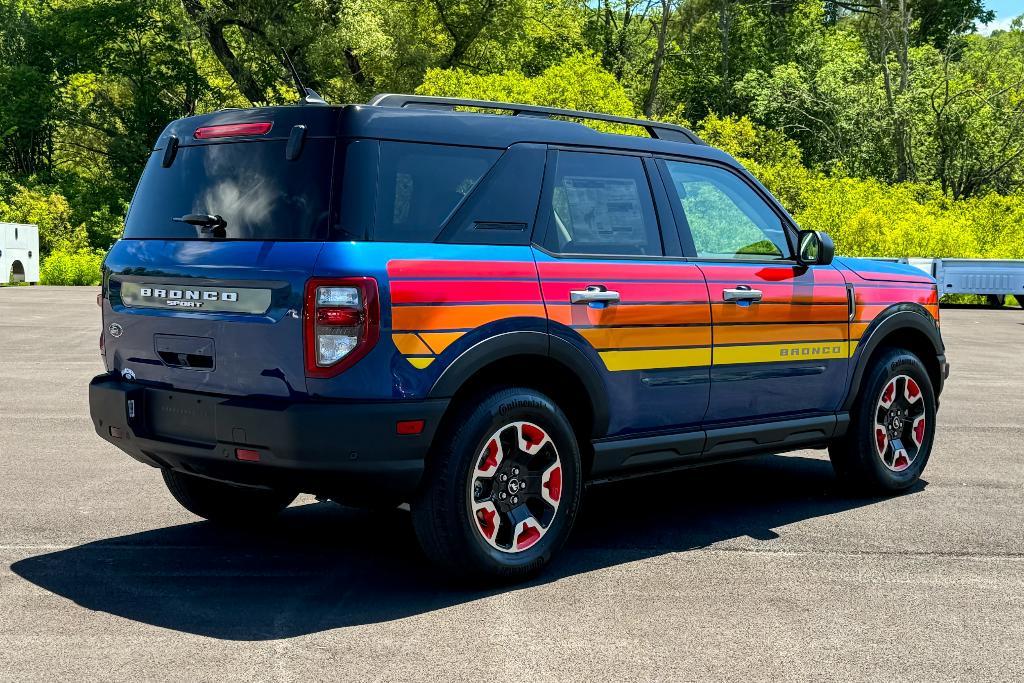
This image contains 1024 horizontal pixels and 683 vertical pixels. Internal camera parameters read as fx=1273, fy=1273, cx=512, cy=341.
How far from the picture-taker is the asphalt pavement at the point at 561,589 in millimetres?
4387

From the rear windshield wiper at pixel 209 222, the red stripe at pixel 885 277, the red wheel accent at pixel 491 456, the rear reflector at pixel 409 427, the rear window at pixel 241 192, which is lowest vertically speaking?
the red wheel accent at pixel 491 456

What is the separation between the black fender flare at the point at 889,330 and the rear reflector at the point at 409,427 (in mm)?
3088

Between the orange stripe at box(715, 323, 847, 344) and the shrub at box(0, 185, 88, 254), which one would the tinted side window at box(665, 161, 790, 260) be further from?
the shrub at box(0, 185, 88, 254)

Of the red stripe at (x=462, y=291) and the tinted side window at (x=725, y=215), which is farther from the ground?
the tinted side window at (x=725, y=215)

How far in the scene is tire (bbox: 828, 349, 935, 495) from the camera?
24.0 ft

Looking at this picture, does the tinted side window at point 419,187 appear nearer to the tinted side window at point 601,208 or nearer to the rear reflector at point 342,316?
the rear reflector at point 342,316

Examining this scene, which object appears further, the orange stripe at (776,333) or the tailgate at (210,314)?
the orange stripe at (776,333)

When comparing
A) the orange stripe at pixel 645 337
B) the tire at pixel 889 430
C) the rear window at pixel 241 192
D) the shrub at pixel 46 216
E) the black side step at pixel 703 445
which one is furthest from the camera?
the shrub at pixel 46 216

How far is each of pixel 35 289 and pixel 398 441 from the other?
104 feet

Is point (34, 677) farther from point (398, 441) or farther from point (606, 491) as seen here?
point (606, 491)

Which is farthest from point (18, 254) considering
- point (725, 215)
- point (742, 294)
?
point (742, 294)

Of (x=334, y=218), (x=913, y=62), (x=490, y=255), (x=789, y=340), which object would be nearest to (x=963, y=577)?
(x=789, y=340)

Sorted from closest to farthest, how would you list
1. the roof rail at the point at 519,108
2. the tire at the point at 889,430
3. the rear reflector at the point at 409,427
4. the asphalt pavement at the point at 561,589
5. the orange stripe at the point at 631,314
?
the asphalt pavement at the point at 561,589
the rear reflector at the point at 409,427
the roof rail at the point at 519,108
the orange stripe at the point at 631,314
the tire at the point at 889,430

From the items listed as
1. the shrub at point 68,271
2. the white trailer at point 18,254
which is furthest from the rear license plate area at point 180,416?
the shrub at point 68,271
